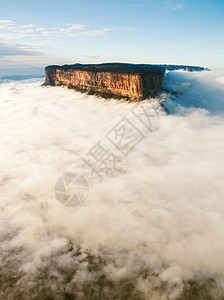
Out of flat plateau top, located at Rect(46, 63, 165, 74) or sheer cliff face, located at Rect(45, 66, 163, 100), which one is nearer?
sheer cliff face, located at Rect(45, 66, 163, 100)

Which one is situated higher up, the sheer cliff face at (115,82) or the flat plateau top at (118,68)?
the flat plateau top at (118,68)

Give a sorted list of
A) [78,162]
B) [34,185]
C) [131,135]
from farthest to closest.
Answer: [131,135], [78,162], [34,185]

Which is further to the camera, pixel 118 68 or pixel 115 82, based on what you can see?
pixel 118 68

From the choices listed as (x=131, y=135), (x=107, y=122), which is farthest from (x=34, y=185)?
(x=107, y=122)

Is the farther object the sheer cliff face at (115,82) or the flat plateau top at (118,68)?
the flat plateau top at (118,68)

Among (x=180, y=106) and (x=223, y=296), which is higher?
(x=180, y=106)

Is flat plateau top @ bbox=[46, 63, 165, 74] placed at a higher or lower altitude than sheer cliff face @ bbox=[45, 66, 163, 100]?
higher

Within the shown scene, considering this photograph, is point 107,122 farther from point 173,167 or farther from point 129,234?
point 129,234

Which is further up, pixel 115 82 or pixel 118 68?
pixel 118 68
